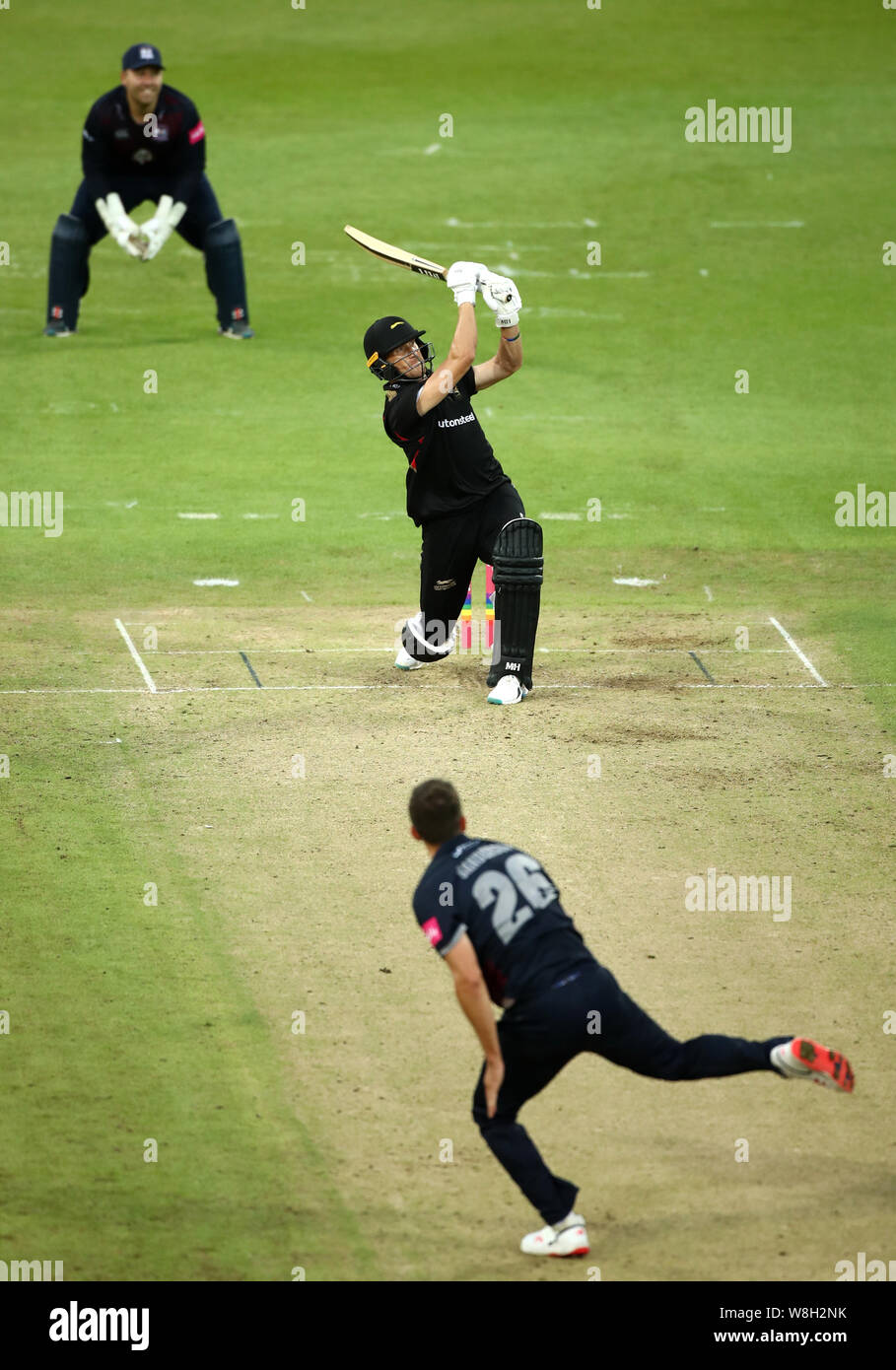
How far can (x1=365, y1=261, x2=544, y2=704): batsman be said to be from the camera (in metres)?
12.6

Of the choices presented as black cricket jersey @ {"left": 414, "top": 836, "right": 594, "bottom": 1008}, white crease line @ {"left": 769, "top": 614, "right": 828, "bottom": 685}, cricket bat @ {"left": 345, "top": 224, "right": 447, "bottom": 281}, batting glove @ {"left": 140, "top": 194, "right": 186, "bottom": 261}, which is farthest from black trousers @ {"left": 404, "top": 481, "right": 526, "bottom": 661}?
batting glove @ {"left": 140, "top": 194, "right": 186, "bottom": 261}

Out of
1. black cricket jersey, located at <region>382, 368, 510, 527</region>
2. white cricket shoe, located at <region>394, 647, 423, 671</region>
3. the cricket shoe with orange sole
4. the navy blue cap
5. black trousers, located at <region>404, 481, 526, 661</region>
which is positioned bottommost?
the cricket shoe with orange sole

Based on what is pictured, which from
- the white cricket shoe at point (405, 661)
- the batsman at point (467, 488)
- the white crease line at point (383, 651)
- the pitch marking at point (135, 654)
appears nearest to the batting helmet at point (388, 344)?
the batsman at point (467, 488)

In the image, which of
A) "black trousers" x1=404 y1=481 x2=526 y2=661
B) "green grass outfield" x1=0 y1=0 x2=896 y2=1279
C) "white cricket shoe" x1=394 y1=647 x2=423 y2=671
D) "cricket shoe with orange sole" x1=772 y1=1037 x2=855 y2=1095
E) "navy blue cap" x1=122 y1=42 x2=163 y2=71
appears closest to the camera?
"cricket shoe with orange sole" x1=772 y1=1037 x2=855 y2=1095

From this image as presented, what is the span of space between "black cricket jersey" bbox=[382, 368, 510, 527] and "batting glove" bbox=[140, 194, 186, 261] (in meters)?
8.27

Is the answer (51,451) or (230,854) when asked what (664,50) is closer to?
(51,451)

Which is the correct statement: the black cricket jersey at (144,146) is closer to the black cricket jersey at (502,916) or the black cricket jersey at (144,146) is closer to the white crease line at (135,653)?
the white crease line at (135,653)

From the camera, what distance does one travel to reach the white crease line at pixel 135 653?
13.3m

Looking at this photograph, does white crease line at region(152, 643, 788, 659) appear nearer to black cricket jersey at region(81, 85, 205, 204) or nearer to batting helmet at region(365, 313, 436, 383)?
batting helmet at region(365, 313, 436, 383)

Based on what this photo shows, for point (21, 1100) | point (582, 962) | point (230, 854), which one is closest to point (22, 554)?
point (230, 854)

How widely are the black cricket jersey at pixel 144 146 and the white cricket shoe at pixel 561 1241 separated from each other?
15465 mm

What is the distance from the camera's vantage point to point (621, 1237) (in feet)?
23.3

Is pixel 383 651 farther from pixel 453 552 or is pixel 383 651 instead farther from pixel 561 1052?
pixel 561 1052

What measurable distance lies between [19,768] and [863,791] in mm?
5185
